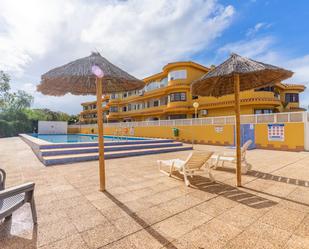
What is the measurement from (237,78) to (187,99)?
20.2 m

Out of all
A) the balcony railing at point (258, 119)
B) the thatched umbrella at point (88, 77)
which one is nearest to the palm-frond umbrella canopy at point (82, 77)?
the thatched umbrella at point (88, 77)

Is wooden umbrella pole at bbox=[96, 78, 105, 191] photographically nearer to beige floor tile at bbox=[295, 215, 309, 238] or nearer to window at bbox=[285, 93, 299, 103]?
beige floor tile at bbox=[295, 215, 309, 238]

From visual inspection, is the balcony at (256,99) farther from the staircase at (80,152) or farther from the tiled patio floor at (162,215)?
the tiled patio floor at (162,215)

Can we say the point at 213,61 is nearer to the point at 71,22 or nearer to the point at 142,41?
the point at 142,41

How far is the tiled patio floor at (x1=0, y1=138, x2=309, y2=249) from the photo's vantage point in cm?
246

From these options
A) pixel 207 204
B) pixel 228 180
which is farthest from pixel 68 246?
pixel 228 180

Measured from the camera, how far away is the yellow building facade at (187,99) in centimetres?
2000

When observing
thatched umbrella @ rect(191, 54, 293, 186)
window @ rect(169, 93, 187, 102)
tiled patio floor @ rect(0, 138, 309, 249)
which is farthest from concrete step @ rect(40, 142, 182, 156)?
window @ rect(169, 93, 187, 102)

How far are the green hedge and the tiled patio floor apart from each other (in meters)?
37.1

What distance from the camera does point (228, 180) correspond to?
211 inches

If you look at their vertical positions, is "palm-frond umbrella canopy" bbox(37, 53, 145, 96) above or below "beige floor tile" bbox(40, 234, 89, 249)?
above

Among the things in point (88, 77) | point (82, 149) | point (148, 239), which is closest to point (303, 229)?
point (148, 239)

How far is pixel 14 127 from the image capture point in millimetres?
35250

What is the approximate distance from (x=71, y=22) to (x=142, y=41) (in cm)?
444
